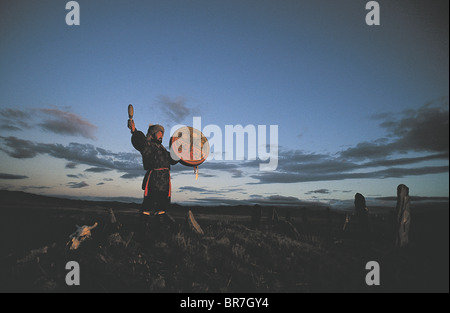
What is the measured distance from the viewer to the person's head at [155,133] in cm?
1018

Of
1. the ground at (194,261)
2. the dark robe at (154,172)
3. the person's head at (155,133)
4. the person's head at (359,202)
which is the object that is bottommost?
the ground at (194,261)

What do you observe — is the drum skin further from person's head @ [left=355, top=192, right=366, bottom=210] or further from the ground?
person's head @ [left=355, top=192, right=366, bottom=210]

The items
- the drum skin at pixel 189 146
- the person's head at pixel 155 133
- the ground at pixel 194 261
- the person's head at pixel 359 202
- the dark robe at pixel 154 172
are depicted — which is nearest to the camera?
the ground at pixel 194 261

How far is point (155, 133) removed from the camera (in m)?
10.2

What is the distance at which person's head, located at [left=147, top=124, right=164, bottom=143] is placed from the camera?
10180 millimetres

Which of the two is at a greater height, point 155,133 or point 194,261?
point 155,133

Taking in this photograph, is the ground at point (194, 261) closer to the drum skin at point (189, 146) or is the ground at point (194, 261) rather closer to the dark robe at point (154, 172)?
the dark robe at point (154, 172)

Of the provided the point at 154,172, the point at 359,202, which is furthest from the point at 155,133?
the point at 359,202

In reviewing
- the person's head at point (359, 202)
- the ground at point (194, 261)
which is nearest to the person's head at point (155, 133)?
the ground at point (194, 261)

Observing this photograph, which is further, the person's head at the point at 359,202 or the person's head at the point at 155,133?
the person's head at the point at 359,202

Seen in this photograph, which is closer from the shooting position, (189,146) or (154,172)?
(154,172)

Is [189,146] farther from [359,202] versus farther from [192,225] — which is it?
[359,202]
